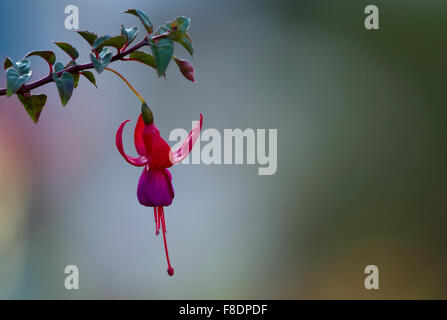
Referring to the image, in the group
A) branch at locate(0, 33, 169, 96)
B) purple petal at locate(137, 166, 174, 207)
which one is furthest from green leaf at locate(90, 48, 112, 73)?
purple petal at locate(137, 166, 174, 207)

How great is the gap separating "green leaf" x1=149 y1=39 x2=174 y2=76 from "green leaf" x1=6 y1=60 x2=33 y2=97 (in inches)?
5.9

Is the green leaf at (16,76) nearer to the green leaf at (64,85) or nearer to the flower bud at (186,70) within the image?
the green leaf at (64,85)

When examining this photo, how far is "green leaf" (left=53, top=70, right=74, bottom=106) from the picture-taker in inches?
20.7

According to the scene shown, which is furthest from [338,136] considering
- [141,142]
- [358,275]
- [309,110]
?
[141,142]

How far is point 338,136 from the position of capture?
2057mm

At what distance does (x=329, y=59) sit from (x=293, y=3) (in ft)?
0.92

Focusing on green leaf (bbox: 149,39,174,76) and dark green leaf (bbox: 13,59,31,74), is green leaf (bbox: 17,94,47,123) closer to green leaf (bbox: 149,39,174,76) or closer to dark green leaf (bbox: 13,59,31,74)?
dark green leaf (bbox: 13,59,31,74)

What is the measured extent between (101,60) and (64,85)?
0.16 feet

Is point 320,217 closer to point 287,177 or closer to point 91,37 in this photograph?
point 287,177

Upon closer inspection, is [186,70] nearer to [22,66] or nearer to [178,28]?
[178,28]

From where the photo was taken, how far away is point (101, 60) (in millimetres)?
548

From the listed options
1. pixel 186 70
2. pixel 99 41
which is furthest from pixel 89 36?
pixel 186 70

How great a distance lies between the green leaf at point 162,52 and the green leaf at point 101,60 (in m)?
0.06

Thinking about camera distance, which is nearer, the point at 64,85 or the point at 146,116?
the point at 64,85
